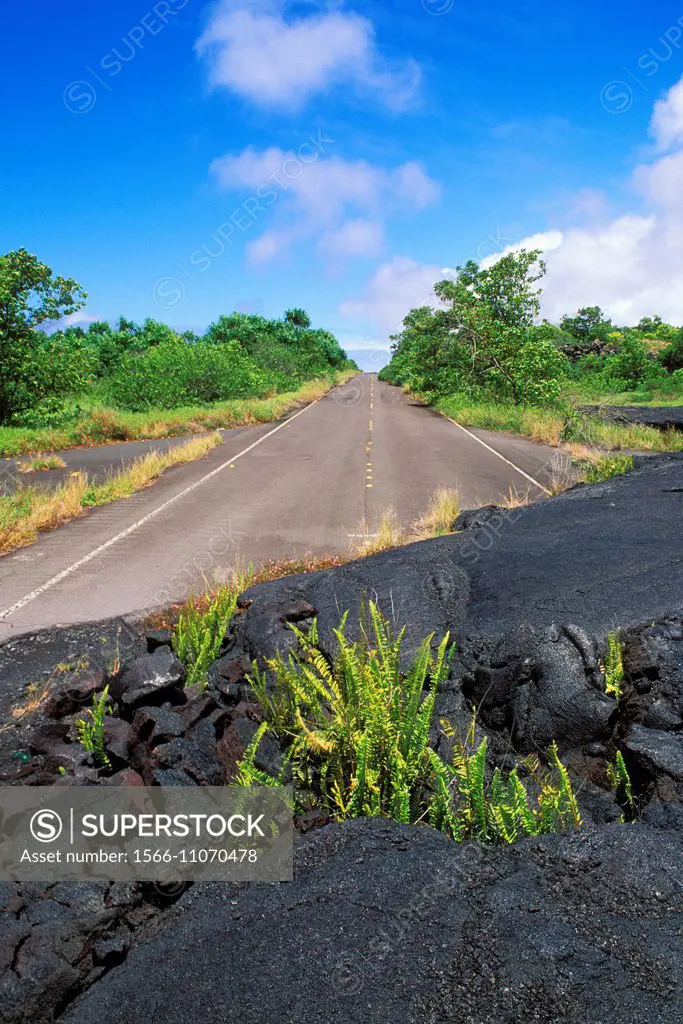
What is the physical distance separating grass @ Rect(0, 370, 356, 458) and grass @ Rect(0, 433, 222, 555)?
18.5 ft

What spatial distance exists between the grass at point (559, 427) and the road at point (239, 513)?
4.01 feet

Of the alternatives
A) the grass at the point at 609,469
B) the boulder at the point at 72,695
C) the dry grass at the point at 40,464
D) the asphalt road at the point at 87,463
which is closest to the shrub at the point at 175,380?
the asphalt road at the point at 87,463

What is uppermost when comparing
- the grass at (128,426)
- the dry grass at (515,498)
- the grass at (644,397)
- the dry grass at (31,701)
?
the grass at (644,397)

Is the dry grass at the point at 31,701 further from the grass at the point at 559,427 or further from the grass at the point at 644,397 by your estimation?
the grass at the point at 644,397

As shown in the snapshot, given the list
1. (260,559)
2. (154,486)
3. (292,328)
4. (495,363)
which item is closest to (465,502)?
(260,559)

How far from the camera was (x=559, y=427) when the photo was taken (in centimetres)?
2211

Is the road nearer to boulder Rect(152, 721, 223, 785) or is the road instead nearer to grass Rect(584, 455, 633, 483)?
grass Rect(584, 455, 633, 483)

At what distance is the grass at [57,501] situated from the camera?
9633 millimetres

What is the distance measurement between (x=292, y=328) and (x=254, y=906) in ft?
256

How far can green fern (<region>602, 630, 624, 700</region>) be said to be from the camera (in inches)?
161

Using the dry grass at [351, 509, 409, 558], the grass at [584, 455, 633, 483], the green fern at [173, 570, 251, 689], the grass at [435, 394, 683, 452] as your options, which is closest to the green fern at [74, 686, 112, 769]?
the green fern at [173, 570, 251, 689]

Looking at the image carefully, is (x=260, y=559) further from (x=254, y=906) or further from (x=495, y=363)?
(x=495, y=363)

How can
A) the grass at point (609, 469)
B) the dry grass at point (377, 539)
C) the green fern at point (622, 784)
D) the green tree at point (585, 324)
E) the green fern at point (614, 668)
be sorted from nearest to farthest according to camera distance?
the green fern at point (622, 784), the green fern at point (614, 668), the dry grass at point (377, 539), the grass at point (609, 469), the green tree at point (585, 324)

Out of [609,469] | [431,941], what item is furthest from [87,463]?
[431,941]
